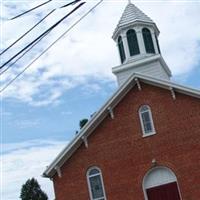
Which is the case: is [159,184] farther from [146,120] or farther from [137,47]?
[137,47]

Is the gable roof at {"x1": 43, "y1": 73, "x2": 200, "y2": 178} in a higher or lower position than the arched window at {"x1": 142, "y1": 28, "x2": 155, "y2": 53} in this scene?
lower

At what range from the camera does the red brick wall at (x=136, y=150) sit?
76.9ft

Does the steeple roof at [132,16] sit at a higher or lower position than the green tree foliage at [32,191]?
higher

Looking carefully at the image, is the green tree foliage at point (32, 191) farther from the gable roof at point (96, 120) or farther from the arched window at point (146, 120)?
the arched window at point (146, 120)

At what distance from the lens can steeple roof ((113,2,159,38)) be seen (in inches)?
1124

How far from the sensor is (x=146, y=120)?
80.7 feet

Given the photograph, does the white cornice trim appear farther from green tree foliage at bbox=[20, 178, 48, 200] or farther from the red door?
green tree foliage at bbox=[20, 178, 48, 200]

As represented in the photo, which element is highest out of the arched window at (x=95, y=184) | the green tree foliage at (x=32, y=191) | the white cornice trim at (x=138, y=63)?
the white cornice trim at (x=138, y=63)

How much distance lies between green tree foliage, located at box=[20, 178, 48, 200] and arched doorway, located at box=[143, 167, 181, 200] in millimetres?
30828

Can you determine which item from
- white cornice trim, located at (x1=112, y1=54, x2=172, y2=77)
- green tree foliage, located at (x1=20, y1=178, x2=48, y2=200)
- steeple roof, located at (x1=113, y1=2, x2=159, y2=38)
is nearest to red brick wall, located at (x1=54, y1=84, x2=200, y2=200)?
white cornice trim, located at (x1=112, y1=54, x2=172, y2=77)

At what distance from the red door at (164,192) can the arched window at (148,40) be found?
A: 8193 millimetres

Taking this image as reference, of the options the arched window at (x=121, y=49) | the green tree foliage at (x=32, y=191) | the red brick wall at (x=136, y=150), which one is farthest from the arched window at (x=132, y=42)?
the green tree foliage at (x=32, y=191)

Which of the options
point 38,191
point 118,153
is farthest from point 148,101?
point 38,191

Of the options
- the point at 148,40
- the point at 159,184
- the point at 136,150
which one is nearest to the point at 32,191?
the point at 148,40
